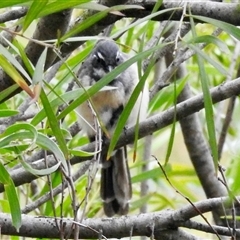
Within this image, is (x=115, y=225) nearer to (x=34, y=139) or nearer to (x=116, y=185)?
(x=34, y=139)

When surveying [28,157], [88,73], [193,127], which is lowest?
[28,157]

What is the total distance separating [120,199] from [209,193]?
35 cm

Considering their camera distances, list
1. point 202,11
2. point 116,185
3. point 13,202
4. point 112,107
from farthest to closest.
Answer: point 116,185, point 112,107, point 202,11, point 13,202

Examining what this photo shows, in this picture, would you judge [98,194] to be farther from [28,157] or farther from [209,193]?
[28,157]

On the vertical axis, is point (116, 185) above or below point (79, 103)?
above

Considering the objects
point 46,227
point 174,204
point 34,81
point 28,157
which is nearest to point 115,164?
point 174,204

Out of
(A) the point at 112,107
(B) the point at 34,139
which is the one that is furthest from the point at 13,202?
(A) the point at 112,107

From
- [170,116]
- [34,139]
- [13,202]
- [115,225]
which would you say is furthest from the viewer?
[170,116]

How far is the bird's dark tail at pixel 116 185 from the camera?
2.60m

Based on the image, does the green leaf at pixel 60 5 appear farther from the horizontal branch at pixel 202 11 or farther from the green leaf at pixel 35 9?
the horizontal branch at pixel 202 11

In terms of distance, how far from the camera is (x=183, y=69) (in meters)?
2.71

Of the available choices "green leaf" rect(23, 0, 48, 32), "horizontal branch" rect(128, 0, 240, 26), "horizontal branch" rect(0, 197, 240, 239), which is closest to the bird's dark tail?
"horizontal branch" rect(0, 197, 240, 239)

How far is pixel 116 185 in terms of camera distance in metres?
2.67

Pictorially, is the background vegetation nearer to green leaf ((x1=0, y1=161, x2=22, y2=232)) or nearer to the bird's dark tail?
green leaf ((x1=0, y1=161, x2=22, y2=232))
